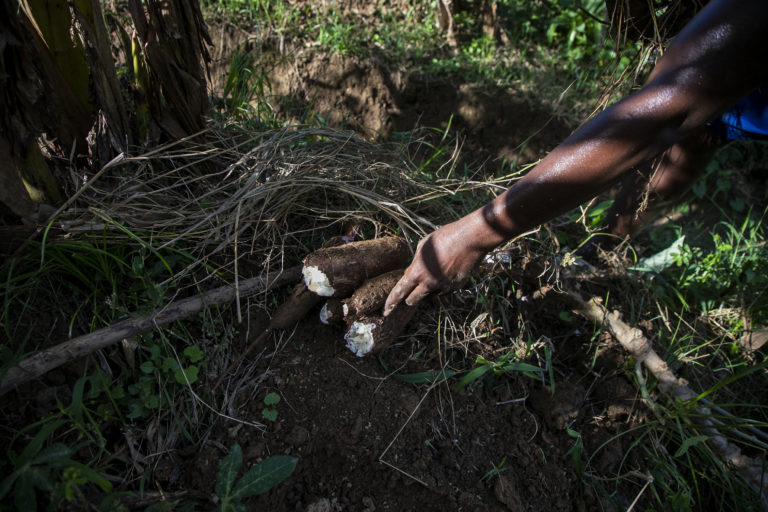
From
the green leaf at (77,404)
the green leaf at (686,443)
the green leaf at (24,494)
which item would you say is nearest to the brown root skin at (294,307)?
the green leaf at (77,404)

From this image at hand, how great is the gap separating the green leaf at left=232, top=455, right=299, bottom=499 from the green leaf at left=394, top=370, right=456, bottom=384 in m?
0.54

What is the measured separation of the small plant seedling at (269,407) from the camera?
4.96 feet

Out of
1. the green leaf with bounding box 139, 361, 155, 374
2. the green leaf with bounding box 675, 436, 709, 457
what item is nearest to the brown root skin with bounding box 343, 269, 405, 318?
the green leaf with bounding box 139, 361, 155, 374

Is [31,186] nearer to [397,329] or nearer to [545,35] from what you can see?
[397,329]

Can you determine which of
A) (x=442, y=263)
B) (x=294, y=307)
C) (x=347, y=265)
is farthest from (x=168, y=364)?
(x=442, y=263)

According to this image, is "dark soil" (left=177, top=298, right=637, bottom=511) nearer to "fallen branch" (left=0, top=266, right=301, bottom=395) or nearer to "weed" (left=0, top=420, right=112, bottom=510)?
"fallen branch" (left=0, top=266, right=301, bottom=395)

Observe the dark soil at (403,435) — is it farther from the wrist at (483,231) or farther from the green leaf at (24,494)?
the wrist at (483,231)

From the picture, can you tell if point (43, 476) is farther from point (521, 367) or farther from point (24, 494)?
point (521, 367)

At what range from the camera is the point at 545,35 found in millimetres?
Result: 3355

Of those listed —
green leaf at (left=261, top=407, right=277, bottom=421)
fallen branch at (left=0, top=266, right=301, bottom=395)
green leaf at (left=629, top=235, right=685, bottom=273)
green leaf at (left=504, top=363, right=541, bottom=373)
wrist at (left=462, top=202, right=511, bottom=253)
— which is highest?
wrist at (left=462, top=202, right=511, bottom=253)

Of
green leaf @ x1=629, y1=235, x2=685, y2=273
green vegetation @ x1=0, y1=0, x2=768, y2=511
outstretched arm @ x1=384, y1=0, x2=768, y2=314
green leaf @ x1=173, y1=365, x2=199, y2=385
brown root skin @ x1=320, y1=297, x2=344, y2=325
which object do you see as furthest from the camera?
green leaf @ x1=629, y1=235, x2=685, y2=273

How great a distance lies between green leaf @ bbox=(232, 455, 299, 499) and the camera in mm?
1254

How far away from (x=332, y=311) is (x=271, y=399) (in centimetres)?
38

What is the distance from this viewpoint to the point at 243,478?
1275 millimetres
